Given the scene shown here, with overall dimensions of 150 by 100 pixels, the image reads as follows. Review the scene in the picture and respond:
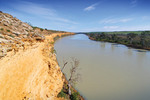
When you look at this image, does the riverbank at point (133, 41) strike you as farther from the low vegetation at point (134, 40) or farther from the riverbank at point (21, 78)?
the riverbank at point (21, 78)

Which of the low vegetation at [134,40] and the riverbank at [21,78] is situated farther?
the low vegetation at [134,40]

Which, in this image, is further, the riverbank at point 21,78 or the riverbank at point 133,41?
the riverbank at point 133,41

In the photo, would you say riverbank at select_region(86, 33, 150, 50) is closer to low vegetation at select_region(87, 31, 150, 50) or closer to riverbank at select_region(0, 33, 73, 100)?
low vegetation at select_region(87, 31, 150, 50)

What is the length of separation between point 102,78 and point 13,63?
8969mm

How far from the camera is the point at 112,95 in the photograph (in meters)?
7.12

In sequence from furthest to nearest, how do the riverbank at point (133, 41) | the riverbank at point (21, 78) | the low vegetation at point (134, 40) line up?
the low vegetation at point (134, 40) → the riverbank at point (133, 41) → the riverbank at point (21, 78)

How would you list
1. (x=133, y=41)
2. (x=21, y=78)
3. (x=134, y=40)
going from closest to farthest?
(x=21, y=78) < (x=133, y=41) < (x=134, y=40)

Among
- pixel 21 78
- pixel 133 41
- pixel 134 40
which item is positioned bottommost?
pixel 133 41

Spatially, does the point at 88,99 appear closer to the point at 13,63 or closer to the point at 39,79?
the point at 39,79

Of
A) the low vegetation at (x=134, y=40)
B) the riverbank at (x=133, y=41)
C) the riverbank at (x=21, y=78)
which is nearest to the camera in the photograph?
the riverbank at (x=21, y=78)

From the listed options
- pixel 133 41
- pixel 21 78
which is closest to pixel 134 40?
pixel 133 41

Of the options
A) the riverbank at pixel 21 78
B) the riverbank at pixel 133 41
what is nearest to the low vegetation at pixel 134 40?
the riverbank at pixel 133 41

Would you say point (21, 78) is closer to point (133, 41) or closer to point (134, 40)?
point (133, 41)

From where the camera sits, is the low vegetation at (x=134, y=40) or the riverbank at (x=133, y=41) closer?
the riverbank at (x=133, y=41)
